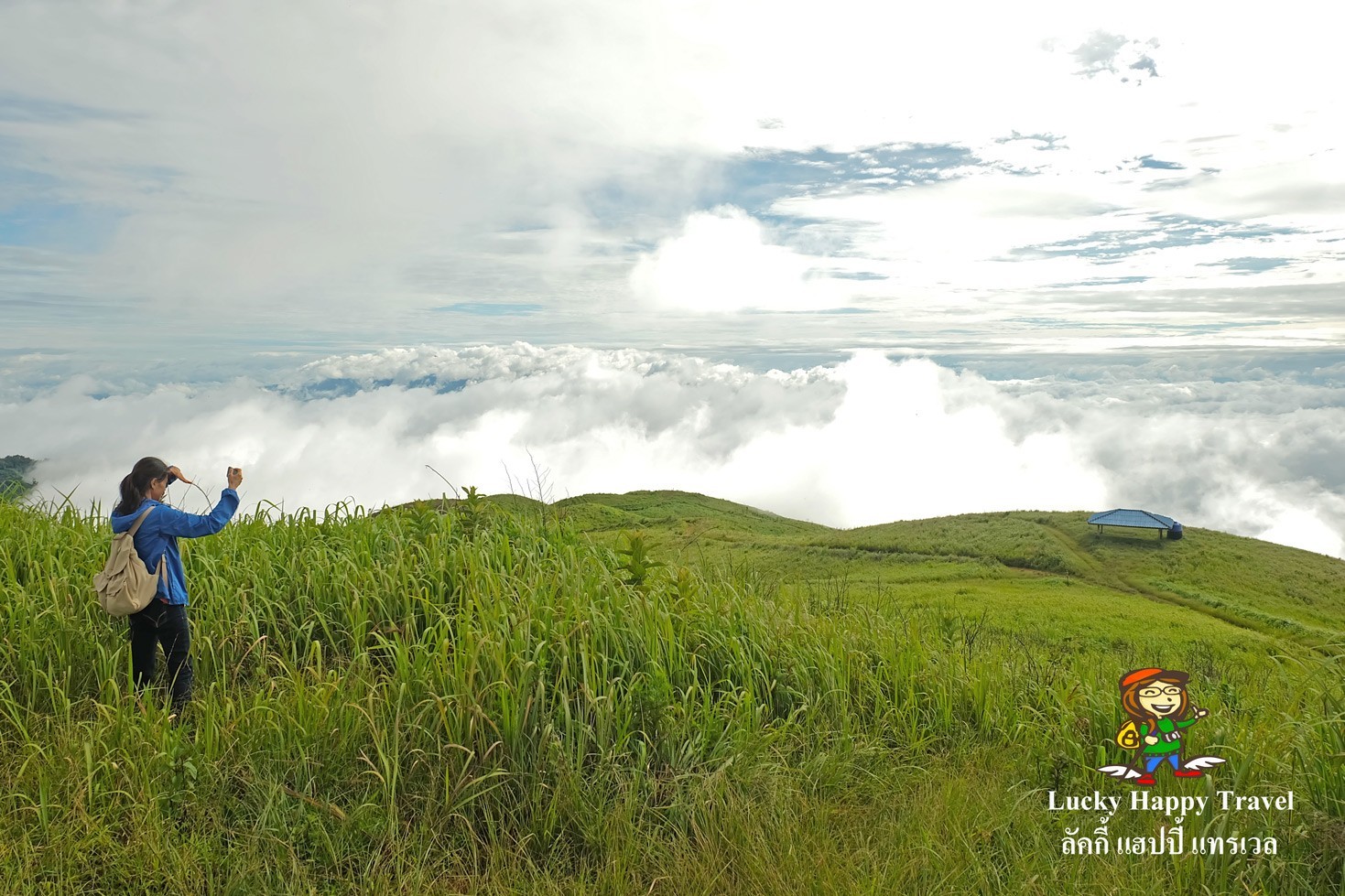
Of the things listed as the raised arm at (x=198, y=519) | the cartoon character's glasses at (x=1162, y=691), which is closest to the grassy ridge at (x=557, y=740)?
the cartoon character's glasses at (x=1162, y=691)

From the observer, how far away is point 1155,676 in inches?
193

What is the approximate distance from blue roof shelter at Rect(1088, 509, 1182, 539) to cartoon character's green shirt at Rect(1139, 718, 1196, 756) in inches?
1171

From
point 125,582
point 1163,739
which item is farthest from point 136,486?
point 1163,739

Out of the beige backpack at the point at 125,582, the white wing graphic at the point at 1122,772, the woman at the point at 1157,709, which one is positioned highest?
the beige backpack at the point at 125,582

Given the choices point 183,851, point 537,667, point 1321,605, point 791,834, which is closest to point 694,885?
point 791,834

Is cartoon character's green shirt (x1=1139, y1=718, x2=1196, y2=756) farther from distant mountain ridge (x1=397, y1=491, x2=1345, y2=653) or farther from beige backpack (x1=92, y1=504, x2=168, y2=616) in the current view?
distant mountain ridge (x1=397, y1=491, x2=1345, y2=653)

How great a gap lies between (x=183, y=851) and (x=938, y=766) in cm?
397

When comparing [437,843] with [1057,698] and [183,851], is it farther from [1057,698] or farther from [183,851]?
[1057,698]

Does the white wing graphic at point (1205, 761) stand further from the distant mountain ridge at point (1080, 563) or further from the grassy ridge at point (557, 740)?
the distant mountain ridge at point (1080, 563)

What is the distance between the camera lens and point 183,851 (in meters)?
3.82

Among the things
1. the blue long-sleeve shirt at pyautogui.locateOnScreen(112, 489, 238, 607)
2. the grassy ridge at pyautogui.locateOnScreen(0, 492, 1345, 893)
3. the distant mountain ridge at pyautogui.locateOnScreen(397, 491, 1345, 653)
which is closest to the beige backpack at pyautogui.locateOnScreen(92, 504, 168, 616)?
the blue long-sleeve shirt at pyautogui.locateOnScreen(112, 489, 238, 607)

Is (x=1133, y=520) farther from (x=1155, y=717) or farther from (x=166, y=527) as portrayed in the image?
(x=166, y=527)

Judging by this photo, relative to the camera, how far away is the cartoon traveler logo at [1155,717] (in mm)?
4711

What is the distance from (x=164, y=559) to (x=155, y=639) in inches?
20.7
